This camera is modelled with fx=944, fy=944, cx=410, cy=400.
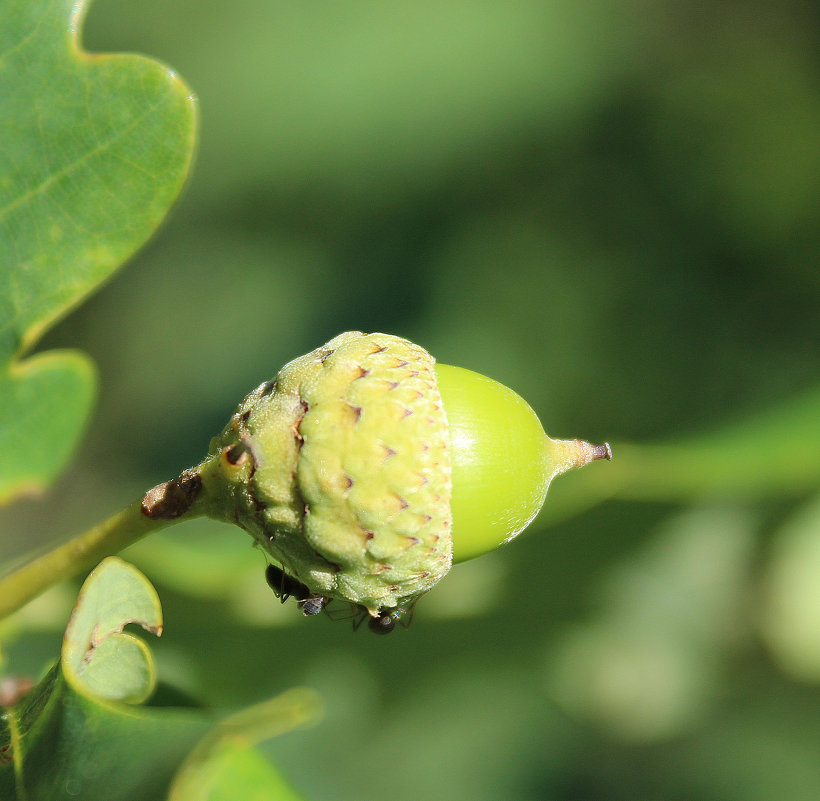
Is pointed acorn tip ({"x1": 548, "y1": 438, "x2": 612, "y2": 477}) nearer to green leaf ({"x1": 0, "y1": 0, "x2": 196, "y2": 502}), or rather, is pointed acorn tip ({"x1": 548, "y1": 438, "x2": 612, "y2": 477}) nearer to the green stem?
the green stem

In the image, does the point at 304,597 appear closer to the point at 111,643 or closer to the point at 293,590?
the point at 293,590

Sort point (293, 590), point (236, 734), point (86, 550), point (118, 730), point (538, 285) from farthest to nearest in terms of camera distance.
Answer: point (538, 285) → point (293, 590) → point (86, 550) → point (118, 730) → point (236, 734)

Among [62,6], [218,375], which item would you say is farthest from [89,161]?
[218,375]

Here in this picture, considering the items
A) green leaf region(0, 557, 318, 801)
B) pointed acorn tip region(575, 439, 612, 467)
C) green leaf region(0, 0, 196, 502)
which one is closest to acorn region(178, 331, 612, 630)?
pointed acorn tip region(575, 439, 612, 467)

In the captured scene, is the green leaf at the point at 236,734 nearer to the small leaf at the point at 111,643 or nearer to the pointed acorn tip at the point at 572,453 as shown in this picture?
the small leaf at the point at 111,643

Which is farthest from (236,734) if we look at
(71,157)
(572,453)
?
(71,157)

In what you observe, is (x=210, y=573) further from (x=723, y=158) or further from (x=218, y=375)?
(x=723, y=158)
